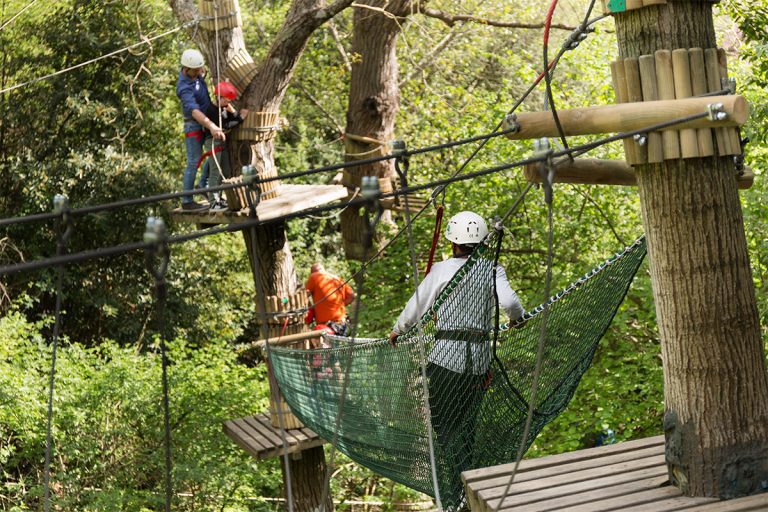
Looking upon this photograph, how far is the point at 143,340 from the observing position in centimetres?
945

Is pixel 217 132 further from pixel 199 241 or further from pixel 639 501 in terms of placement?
pixel 199 241

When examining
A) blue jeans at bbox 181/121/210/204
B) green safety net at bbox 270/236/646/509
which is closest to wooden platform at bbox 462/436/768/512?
green safety net at bbox 270/236/646/509

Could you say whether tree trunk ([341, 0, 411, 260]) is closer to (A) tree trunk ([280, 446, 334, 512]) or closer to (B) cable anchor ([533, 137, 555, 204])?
(A) tree trunk ([280, 446, 334, 512])

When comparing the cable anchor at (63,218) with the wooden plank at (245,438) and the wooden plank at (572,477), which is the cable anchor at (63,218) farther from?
the wooden plank at (245,438)

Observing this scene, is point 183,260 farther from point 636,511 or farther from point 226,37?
point 636,511

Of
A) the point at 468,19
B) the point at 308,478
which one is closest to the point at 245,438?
the point at 308,478

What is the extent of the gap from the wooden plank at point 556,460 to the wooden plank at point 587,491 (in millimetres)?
161

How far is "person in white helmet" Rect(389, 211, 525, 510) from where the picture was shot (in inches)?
135

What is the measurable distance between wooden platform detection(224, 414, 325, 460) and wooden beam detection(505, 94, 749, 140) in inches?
119

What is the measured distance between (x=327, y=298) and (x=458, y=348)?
8.37ft

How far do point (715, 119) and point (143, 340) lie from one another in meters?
7.52

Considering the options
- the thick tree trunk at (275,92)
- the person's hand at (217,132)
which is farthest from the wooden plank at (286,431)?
the person's hand at (217,132)

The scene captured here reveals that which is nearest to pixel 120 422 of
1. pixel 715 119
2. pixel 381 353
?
pixel 381 353

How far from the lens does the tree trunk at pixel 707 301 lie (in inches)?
108
